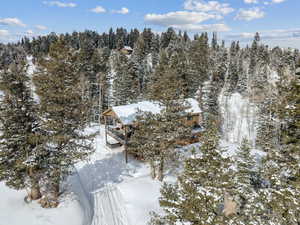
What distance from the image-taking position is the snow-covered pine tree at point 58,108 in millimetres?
11336

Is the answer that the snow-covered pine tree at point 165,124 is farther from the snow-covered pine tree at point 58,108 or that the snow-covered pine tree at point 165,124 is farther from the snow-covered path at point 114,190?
the snow-covered pine tree at point 58,108

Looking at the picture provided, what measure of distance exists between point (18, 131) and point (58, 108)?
2394 millimetres

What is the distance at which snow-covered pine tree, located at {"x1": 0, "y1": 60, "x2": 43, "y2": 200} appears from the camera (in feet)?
34.9

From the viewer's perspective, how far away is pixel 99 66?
39.2 m

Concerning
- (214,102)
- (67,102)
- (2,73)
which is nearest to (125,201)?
(67,102)

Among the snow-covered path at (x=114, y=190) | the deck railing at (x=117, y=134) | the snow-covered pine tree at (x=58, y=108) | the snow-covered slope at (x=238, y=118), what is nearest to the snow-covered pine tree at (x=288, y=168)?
the snow-covered path at (x=114, y=190)

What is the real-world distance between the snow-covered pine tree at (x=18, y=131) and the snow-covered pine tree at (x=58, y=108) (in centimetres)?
57

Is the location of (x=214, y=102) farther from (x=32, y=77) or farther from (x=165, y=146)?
(x=32, y=77)

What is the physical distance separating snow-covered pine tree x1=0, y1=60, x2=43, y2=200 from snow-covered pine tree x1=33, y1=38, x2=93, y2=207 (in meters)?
0.57

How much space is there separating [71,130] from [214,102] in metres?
29.2

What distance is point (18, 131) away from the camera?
10883 mm

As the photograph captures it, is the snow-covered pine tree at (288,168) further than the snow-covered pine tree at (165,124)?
No

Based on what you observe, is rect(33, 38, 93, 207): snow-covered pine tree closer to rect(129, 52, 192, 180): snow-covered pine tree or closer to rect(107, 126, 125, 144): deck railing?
rect(129, 52, 192, 180): snow-covered pine tree

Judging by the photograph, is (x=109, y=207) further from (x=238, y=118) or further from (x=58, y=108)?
(x=238, y=118)
